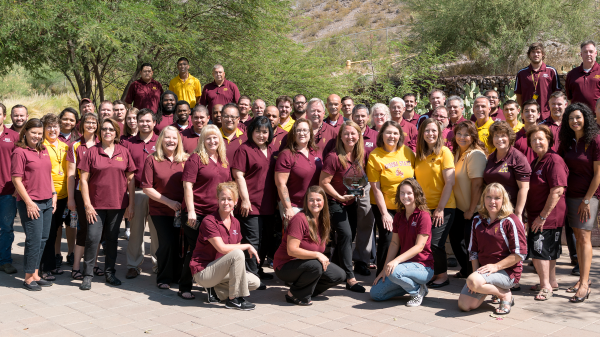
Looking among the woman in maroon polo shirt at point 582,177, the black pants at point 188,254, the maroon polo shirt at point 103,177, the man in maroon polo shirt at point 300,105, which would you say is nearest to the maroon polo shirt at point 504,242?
the woman in maroon polo shirt at point 582,177

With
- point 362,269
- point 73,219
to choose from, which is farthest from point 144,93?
point 362,269

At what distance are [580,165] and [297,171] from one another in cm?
312

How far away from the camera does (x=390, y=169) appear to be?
628 centimetres

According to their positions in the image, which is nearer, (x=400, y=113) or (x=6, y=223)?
(x=6, y=223)

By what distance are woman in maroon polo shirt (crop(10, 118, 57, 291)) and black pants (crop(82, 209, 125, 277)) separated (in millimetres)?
549

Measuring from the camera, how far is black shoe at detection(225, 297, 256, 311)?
18.3 feet

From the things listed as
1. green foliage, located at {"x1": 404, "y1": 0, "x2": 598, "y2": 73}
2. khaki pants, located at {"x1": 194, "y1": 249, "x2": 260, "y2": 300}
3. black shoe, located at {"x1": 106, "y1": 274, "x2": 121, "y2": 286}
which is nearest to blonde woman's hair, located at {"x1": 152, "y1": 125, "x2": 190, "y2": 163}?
khaki pants, located at {"x1": 194, "y1": 249, "x2": 260, "y2": 300}

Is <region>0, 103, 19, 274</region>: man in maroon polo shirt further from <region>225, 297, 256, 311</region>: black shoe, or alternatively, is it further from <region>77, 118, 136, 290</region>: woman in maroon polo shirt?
<region>225, 297, 256, 311</region>: black shoe

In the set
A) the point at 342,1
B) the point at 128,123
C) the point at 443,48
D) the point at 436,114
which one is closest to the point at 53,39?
the point at 128,123

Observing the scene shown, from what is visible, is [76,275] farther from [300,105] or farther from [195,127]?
[300,105]

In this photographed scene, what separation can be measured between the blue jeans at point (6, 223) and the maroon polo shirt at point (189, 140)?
230cm

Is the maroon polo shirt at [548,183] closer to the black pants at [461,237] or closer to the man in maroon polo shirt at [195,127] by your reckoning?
the black pants at [461,237]

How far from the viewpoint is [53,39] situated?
10.9 m

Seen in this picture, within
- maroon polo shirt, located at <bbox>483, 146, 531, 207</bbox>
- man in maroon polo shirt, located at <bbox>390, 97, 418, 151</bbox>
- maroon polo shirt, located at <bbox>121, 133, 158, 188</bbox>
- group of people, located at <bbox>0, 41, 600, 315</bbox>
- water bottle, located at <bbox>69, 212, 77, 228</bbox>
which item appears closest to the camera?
group of people, located at <bbox>0, 41, 600, 315</bbox>
